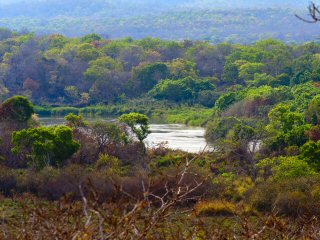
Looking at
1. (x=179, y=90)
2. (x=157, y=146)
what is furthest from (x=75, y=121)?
(x=179, y=90)

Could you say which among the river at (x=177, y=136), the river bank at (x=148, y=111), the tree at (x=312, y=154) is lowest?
the river bank at (x=148, y=111)

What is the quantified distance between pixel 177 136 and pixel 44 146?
12861mm

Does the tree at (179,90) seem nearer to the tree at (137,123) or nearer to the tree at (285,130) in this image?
the tree at (285,130)

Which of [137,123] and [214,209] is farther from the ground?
[137,123]

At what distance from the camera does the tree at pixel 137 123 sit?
97.0 ft

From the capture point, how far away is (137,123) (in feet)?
98.7

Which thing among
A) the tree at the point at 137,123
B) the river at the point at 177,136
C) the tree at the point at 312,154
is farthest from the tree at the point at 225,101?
the tree at the point at 312,154

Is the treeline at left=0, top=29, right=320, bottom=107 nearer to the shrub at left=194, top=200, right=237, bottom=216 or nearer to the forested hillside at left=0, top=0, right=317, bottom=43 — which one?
the shrub at left=194, top=200, right=237, bottom=216

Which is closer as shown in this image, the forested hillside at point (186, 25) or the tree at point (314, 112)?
the tree at point (314, 112)

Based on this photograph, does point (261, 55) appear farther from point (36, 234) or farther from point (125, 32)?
point (125, 32)

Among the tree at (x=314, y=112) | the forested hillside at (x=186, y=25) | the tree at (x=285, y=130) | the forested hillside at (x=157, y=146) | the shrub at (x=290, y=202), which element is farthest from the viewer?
the forested hillside at (x=186, y=25)

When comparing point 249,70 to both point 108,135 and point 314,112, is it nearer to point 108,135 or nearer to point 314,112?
point 314,112

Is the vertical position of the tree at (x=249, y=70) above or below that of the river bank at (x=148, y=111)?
above

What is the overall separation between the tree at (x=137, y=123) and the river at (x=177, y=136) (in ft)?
4.19
